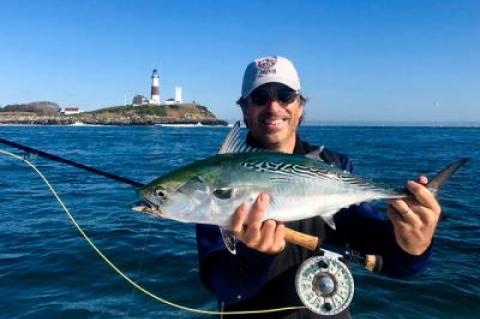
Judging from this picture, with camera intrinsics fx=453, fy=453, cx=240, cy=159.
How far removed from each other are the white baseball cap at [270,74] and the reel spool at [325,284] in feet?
5.49

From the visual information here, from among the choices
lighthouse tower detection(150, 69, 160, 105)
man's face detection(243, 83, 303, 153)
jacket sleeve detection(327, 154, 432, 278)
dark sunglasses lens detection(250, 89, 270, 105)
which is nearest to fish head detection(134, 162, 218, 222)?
man's face detection(243, 83, 303, 153)

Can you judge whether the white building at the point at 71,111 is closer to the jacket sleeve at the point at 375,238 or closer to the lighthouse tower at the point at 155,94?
the lighthouse tower at the point at 155,94

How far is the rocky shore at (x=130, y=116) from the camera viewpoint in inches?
5458

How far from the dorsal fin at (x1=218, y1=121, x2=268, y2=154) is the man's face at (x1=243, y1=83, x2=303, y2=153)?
586mm

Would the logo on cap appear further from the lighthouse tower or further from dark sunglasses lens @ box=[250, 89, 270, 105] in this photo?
the lighthouse tower

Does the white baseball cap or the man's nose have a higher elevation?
the white baseball cap

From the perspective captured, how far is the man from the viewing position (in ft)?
11.6

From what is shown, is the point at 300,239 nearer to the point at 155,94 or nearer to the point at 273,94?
the point at 273,94

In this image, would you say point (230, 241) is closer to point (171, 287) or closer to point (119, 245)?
point (171, 287)

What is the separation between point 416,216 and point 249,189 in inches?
52.4

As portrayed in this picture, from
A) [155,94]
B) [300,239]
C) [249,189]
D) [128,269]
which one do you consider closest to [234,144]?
[249,189]

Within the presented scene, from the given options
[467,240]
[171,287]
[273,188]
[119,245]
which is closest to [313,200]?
[273,188]

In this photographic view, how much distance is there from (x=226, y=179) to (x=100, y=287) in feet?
20.7

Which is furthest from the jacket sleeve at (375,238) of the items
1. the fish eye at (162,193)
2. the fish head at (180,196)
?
the fish eye at (162,193)
